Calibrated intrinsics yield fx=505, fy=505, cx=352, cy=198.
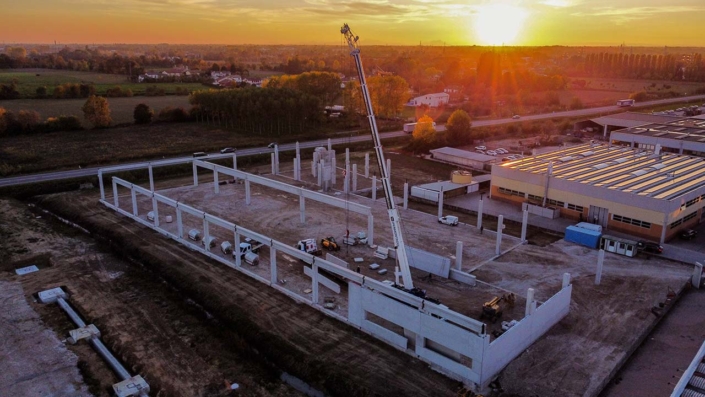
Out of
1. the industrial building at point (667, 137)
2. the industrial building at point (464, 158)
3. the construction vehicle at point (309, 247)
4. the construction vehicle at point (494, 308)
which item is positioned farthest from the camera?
the industrial building at point (464, 158)

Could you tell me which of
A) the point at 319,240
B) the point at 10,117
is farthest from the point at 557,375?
the point at 10,117

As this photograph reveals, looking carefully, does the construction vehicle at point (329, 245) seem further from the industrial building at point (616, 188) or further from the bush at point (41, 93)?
the bush at point (41, 93)

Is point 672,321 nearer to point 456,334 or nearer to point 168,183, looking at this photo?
point 456,334

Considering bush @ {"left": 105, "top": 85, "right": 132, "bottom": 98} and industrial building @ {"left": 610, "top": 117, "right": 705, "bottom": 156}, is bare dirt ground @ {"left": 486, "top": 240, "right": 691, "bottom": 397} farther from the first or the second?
bush @ {"left": 105, "top": 85, "right": 132, "bottom": 98}

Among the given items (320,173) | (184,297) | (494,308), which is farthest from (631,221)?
(184,297)

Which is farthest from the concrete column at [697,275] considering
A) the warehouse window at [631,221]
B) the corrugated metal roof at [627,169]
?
the corrugated metal roof at [627,169]
